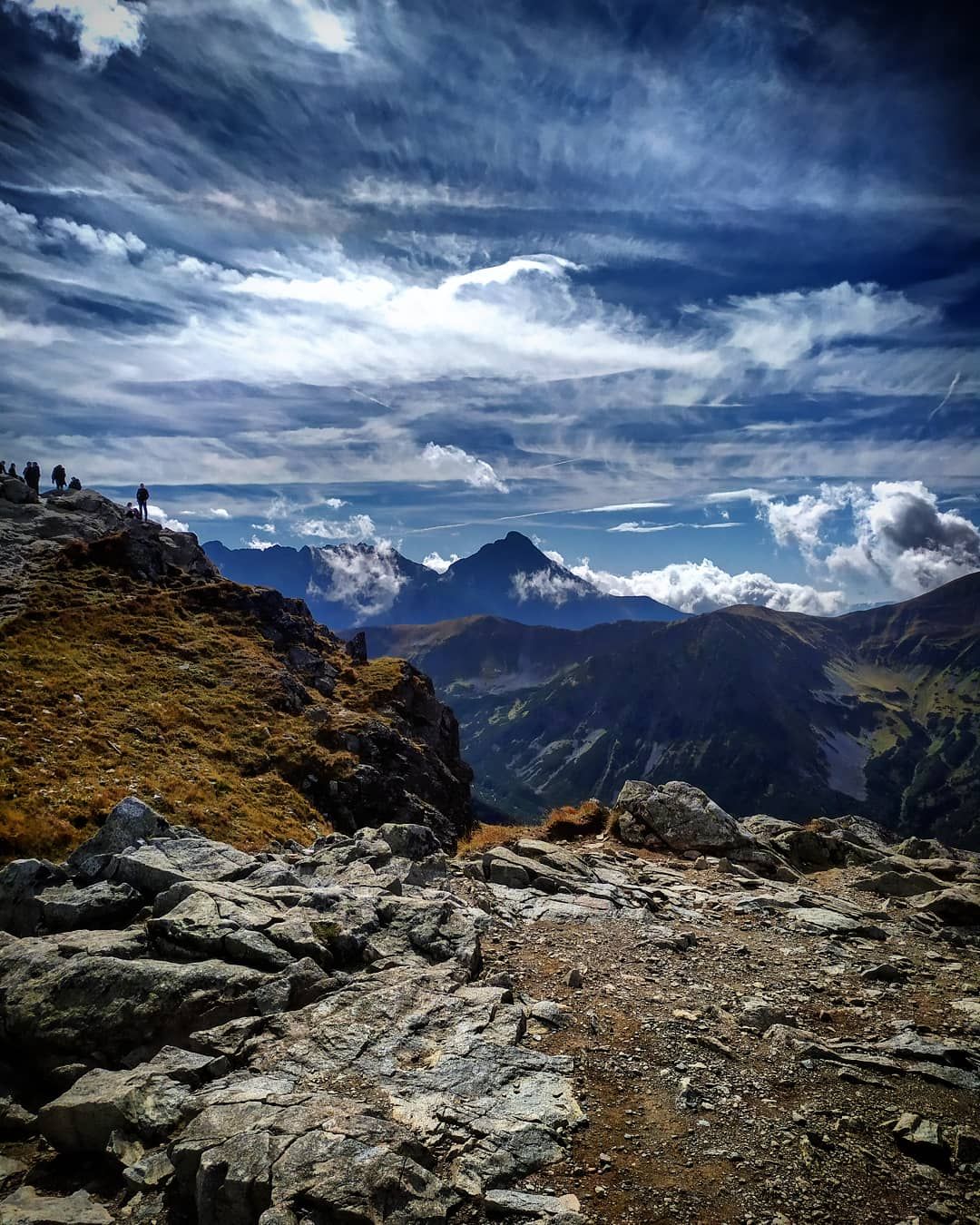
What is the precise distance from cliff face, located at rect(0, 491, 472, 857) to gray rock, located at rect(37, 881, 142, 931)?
9.46 metres

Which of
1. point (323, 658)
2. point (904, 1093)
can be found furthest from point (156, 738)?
point (904, 1093)

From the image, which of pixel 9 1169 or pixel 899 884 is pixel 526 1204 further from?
pixel 899 884

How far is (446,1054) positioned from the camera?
37.3 ft

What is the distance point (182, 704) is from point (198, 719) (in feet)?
7.19

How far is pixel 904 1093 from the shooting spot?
37.4ft

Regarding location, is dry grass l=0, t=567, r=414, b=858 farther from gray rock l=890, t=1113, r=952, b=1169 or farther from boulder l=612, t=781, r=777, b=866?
gray rock l=890, t=1113, r=952, b=1169

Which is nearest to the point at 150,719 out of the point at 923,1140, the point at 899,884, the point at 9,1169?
the point at 9,1169

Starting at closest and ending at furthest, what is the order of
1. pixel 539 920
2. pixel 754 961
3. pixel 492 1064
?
pixel 492 1064 < pixel 754 961 < pixel 539 920

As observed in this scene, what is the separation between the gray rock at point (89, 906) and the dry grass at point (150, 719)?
30.9 feet

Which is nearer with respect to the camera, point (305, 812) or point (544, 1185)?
point (544, 1185)

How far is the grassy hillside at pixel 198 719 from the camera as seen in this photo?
31625 millimetres

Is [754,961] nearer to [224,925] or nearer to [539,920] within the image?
[539,920]

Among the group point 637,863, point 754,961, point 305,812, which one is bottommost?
point 305,812

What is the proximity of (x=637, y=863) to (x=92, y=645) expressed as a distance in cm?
4540
